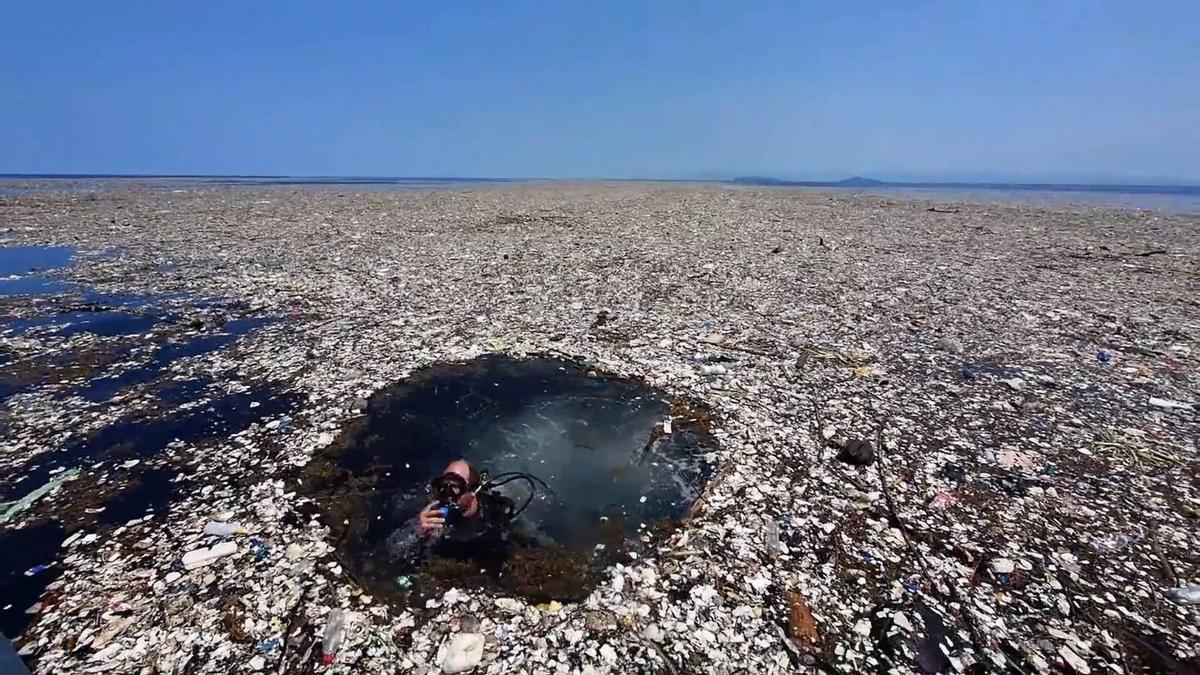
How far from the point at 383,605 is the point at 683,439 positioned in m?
2.89

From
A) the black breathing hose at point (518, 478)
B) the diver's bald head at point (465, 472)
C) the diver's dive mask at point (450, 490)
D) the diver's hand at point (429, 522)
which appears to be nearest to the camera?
the diver's hand at point (429, 522)

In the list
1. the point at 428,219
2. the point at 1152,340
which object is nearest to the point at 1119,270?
the point at 1152,340

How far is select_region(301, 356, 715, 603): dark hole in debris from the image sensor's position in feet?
11.1

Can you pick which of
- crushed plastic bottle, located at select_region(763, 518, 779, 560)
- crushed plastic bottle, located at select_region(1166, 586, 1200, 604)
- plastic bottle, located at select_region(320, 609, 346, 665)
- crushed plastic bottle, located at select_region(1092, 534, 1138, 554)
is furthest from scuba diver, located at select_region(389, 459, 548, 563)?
crushed plastic bottle, located at select_region(1166, 586, 1200, 604)

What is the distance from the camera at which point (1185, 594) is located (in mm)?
3139

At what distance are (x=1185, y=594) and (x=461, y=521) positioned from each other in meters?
4.67

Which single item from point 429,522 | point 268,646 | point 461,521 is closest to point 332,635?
point 268,646

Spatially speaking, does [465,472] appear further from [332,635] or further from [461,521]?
[332,635]

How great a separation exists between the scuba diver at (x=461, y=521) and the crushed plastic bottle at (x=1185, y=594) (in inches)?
163

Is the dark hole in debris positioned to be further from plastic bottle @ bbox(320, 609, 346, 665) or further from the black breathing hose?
plastic bottle @ bbox(320, 609, 346, 665)

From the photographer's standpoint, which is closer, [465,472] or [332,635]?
[332,635]

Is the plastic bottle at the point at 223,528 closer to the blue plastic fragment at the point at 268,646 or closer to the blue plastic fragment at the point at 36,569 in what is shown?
the blue plastic fragment at the point at 36,569

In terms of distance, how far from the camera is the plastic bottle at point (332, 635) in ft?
9.00

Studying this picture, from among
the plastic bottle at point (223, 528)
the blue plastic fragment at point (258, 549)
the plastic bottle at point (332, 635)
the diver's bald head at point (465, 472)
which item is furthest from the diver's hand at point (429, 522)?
the plastic bottle at point (223, 528)
